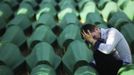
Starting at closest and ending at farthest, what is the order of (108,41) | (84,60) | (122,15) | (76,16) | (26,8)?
(108,41) → (84,60) → (122,15) → (76,16) → (26,8)

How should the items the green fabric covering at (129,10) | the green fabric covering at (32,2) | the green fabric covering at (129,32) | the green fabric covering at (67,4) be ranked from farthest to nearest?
1. the green fabric covering at (32,2)
2. the green fabric covering at (67,4)
3. the green fabric covering at (129,10)
4. the green fabric covering at (129,32)

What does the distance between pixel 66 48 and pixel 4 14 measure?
1.52 metres

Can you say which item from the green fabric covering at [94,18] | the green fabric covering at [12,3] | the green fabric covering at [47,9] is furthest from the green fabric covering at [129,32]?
the green fabric covering at [12,3]

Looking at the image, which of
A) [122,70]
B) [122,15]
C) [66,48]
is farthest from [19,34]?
[122,70]

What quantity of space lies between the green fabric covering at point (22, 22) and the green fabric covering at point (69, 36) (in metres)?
0.74

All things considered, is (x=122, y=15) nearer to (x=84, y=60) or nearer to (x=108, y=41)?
(x=84, y=60)

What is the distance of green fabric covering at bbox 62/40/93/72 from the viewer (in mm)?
3680

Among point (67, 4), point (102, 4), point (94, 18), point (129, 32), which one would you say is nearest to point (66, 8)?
point (67, 4)

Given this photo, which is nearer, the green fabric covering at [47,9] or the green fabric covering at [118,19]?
the green fabric covering at [118,19]

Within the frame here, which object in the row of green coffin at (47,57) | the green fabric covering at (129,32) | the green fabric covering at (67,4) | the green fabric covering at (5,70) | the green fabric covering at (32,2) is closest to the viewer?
the green fabric covering at (5,70)

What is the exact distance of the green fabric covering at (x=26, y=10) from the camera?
5.38 meters

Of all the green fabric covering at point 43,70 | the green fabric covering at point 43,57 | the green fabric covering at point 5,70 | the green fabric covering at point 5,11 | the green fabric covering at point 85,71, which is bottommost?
the green fabric covering at point 85,71

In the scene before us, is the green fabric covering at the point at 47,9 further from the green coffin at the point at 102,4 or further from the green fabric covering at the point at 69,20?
the green coffin at the point at 102,4

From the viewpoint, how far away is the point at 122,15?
188 inches
